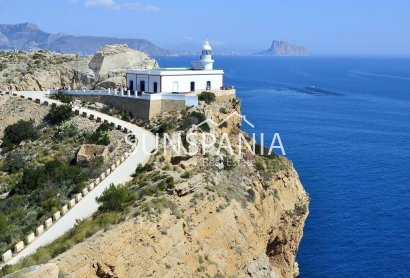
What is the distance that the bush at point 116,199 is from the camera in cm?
2320

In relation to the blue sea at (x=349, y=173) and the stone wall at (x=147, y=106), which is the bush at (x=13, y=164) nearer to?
the stone wall at (x=147, y=106)

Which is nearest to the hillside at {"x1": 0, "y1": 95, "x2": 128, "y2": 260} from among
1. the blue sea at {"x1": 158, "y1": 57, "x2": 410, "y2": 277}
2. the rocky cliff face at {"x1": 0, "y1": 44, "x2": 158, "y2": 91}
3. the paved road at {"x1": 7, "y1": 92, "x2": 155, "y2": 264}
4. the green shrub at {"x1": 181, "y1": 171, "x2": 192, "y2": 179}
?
the paved road at {"x1": 7, "y1": 92, "x2": 155, "y2": 264}

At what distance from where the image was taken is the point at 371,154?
64.8 meters

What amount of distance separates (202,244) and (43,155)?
17.8 metres

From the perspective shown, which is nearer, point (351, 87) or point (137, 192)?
point (137, 192)

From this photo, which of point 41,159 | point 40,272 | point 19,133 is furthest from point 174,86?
point 40,272

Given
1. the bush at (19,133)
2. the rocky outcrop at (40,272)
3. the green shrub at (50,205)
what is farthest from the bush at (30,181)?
the rocky outcrop at (40,272)

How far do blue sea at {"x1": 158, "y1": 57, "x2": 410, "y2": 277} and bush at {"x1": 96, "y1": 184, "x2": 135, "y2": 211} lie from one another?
Result: 19.4 metres

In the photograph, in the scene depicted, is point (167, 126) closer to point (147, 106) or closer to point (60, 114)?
point (147, 106)

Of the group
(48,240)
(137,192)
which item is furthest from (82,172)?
(48,240)

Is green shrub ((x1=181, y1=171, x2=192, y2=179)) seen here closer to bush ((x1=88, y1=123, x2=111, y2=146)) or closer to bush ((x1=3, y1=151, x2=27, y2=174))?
bush ((x1=88, y1=123, x2=111, y2=146))

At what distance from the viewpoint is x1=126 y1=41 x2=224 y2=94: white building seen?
141 feet

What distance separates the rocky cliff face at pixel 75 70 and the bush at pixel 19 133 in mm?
10351

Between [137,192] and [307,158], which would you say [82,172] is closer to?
[137,192]
